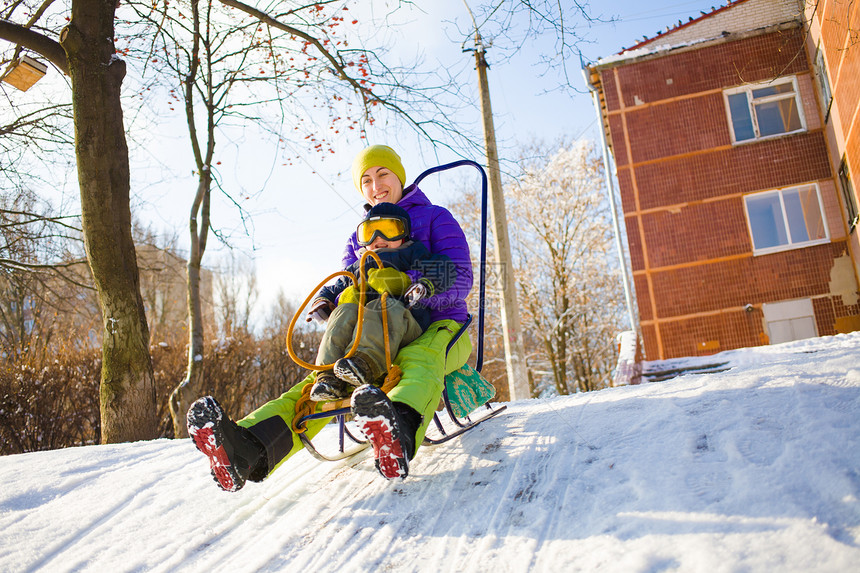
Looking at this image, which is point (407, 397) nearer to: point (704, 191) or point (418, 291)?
point (418, 291)

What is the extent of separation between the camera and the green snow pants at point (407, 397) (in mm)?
2180

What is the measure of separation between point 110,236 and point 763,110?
12485 mm

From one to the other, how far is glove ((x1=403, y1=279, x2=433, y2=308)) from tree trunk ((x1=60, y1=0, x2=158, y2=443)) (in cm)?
311

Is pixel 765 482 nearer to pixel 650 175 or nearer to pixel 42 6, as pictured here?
pixel 42 6

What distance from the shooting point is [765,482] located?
174 centimetres

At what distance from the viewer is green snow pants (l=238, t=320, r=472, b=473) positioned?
2180 mm

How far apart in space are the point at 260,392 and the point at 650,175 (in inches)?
374

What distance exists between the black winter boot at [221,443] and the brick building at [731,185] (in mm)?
10734

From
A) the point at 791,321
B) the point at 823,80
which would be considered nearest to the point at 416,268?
the point at 791,321

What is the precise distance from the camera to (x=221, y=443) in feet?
6.96

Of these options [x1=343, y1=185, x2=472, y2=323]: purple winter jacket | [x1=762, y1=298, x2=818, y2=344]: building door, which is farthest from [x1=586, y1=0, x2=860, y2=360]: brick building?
[x1=343, y1=185, x2=472, y2=323]: purple winter jacket

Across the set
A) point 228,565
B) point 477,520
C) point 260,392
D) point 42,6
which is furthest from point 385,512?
point 260,392

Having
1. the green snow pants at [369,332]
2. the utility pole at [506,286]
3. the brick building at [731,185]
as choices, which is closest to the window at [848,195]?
Answer: the brick building at [731,185]

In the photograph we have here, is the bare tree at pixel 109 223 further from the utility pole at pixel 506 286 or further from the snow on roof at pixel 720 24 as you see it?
the snow on roof at pixel 720 24
